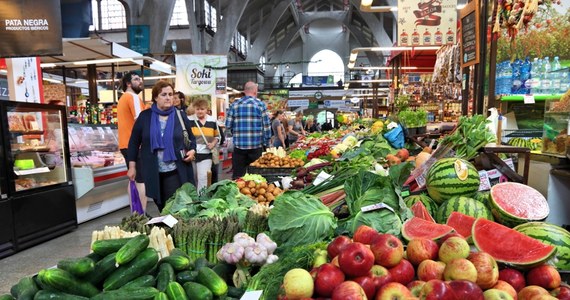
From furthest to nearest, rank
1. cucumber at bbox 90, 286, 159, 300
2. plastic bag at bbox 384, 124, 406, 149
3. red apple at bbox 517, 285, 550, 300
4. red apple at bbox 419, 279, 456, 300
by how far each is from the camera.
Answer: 1. plastic bag at bbox 384, 124, 406, 149
2. cucumber at bbox 90, 286, 159, 300
3. red apple at bbox 517, 285, 550, 300
4. red apple at bbox 419, 279, 456, 300

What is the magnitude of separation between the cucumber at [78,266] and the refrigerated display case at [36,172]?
3.58 metres

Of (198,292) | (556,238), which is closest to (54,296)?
(198,292)

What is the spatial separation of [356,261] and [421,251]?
0.29 m

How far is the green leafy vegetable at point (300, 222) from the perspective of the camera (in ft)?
6.83

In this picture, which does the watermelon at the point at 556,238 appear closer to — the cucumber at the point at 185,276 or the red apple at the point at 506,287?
the red apple at the point at 506,287

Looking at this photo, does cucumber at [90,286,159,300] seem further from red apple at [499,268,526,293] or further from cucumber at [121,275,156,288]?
red apple at [499,268,526,293]

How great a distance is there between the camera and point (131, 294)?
5.11ft

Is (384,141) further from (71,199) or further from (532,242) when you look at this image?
(71,199)

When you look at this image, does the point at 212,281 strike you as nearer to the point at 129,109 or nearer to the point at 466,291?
the point at 466,291

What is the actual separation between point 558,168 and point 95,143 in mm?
6931

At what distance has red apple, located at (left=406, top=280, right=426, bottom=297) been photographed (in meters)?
1.19

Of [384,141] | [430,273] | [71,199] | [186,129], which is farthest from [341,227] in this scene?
[71,199]

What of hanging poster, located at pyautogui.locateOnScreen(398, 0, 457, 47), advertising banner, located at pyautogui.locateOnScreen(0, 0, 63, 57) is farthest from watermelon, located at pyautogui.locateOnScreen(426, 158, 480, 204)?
hanging poster, located at pyautogui.locateOnScreen(398, 0, 457, 47)

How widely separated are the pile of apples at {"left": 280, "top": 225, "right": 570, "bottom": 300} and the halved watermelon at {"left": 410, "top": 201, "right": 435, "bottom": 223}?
2.54 ft
